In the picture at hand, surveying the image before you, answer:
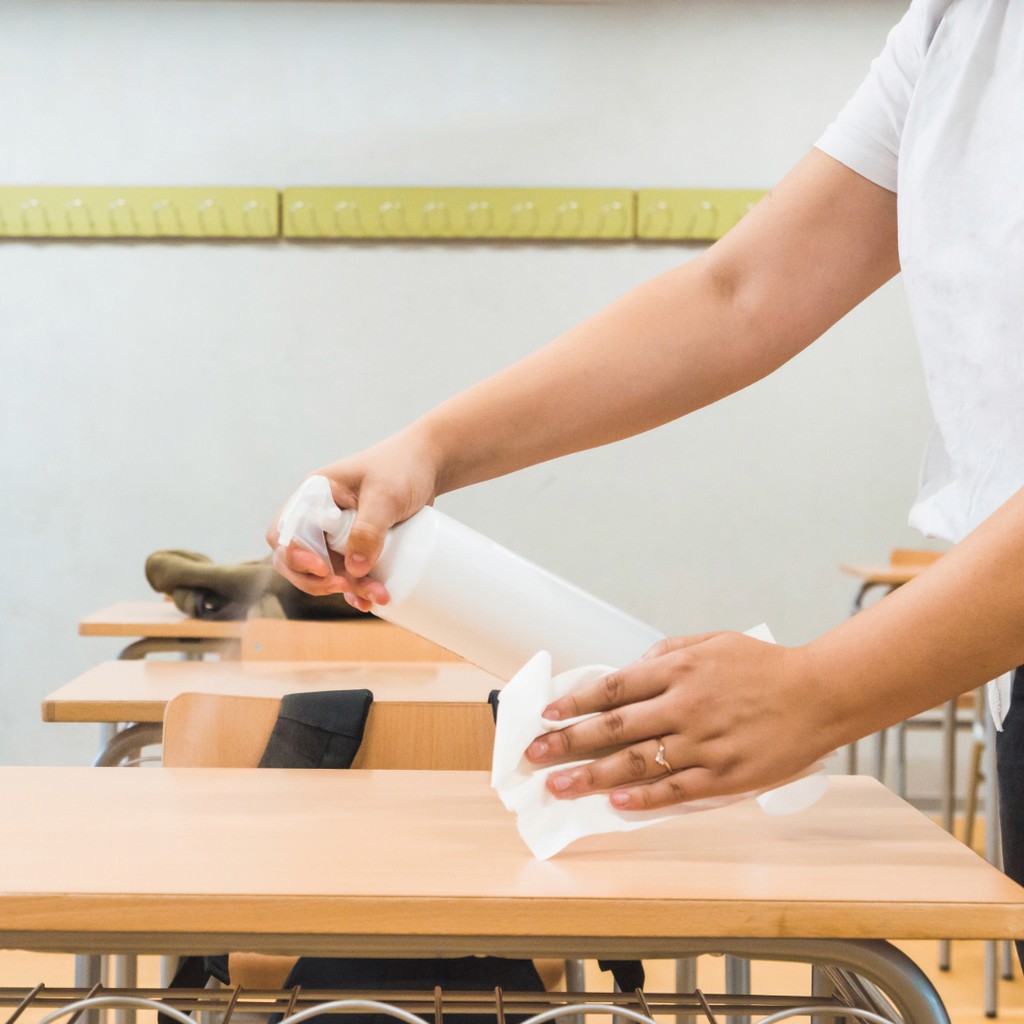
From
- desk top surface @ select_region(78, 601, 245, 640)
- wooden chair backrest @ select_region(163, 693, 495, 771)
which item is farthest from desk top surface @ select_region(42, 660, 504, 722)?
desk top surface @ select_region(78, 601, 245, 640)

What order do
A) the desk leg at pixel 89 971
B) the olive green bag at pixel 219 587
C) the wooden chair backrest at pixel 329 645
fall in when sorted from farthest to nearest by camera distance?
the olive green bag at pixel 219 587 < the wooden chair backrest at pixel 329 645 < the desk leg at pixel 89 971

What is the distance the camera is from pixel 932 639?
0.61 m

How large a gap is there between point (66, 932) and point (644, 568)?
10.8 ft

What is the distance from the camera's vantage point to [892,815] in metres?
0.84

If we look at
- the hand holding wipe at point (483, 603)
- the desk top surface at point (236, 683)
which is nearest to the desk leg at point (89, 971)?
the desk top surface at point (236, 683)

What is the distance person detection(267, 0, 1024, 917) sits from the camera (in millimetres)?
624

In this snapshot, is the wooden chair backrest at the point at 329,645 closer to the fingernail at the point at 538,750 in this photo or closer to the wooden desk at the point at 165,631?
the wooden desk at the point at 165,631

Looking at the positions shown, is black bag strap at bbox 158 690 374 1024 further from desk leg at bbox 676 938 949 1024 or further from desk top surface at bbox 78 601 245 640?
desk top surface at bbox 78 601 245 640

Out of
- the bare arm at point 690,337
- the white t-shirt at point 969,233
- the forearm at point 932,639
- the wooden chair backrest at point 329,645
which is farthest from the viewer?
the wooden chair backrest at point 329,645

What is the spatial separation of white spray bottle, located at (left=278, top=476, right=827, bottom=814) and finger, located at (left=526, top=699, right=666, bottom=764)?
101mm

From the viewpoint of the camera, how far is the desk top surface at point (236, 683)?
1715mm

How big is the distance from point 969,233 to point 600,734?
40 cm

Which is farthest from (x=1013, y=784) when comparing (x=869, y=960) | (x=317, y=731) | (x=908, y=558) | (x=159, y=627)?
(x=908, y=558)

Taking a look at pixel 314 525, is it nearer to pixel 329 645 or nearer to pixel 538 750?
pixel 538 750
